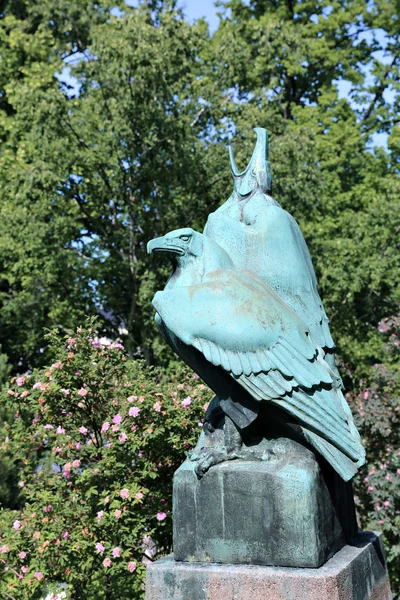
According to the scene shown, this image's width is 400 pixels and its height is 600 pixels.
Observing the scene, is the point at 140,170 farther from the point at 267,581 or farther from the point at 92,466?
the point at 267,581

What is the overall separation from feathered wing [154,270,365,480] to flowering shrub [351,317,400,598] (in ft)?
14.2

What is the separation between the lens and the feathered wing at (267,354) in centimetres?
330

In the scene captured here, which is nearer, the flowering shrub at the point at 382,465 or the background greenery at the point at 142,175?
the flowering shrub at the point at 382,465

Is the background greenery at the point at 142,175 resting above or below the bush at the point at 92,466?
above

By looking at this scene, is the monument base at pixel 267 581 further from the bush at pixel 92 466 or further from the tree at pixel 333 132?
the tree at pixel 333 132

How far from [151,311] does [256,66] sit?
5629 mm

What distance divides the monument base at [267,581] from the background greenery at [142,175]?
5.01m

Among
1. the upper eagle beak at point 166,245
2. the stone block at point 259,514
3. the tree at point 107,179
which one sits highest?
the tree at point 107,179

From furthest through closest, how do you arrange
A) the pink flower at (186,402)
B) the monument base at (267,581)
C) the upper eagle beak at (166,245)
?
the pink flower at (186,402) < the upper eagle beak at (166,245) < the monument base at (267,581)

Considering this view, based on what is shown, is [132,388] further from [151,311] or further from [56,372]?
[151,311]

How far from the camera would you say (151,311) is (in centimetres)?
1124

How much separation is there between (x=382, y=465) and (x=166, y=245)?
4.93 m

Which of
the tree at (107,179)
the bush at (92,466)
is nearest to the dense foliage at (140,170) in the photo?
the tree at (107,179)

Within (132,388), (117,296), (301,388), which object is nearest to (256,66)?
(117,296)
